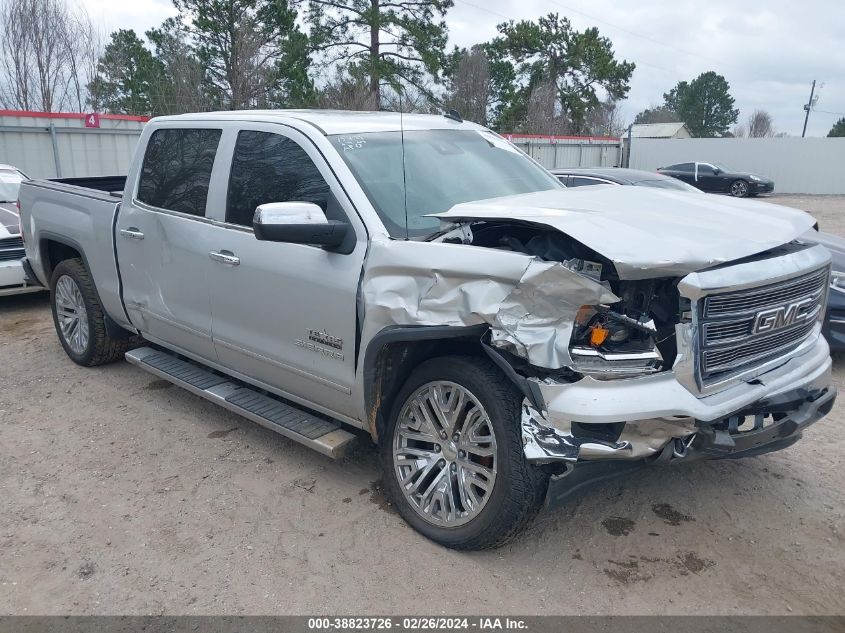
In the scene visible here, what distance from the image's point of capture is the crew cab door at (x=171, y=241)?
450cm

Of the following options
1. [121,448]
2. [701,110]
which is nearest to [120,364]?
[121,448]

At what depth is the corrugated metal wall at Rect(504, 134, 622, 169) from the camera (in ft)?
92.6

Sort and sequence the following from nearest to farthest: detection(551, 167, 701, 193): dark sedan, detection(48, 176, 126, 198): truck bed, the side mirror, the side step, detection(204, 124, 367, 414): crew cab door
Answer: the side mirror, detection(204, 124, 367, 414): crew cab door, the side step, detection(48, 176, 126, 198): truck bed, detection(551, 167, 701, 193): dark sedan

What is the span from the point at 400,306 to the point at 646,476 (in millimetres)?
1855

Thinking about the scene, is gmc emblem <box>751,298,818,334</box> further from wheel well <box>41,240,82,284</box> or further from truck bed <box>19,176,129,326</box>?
wheel well <box>41,240,82,284</box>

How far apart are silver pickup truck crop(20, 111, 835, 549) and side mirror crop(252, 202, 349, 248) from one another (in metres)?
0.01

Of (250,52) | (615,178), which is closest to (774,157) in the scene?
(250,52)

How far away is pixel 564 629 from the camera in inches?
113

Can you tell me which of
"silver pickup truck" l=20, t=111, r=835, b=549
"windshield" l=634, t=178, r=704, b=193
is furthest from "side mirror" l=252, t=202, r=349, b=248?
"windshield" l=634, t=178, r=704, b=193

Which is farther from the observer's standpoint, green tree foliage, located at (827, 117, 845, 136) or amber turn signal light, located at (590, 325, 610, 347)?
green tree foliage, located at (827, 117, 845, 136)

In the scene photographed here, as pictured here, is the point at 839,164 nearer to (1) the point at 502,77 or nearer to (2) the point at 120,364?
(1) the point at 502,77

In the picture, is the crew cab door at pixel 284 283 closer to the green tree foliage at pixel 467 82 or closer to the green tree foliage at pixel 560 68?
the green tree foliage at pixel 467 82

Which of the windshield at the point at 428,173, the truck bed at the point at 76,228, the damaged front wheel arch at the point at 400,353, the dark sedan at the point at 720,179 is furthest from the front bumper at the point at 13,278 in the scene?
the dark sedan at the point at 720,179

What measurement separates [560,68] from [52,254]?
3550 cm
